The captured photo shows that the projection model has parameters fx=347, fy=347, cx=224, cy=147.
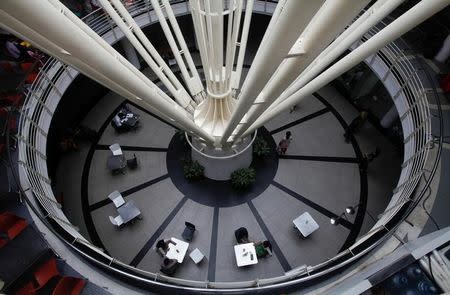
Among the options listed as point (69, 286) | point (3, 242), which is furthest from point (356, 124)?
point (3, 242)

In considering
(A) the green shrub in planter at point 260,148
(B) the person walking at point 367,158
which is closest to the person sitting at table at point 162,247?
(A) the green shrub in planter at point 260,148

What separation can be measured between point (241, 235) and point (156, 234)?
139 inches

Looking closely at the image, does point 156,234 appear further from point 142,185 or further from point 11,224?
point 11,224

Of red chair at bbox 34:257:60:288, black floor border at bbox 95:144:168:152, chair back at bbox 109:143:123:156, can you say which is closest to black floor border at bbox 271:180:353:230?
black floor border at bbox 95:144:168:152

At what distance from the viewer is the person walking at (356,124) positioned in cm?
1634

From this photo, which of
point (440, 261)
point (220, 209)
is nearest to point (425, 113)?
point (440, 261)

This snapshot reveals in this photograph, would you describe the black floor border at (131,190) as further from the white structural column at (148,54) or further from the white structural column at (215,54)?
the white structural column at (215,54)

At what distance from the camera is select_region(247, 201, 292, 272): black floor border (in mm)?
13438

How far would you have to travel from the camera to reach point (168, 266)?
12.8 meters

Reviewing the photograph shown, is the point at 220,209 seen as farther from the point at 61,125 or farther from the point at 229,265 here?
the point at 61,125

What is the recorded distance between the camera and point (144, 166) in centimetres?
1606

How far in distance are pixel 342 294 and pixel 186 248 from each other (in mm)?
6994

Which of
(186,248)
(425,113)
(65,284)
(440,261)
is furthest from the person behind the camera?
(186,248)

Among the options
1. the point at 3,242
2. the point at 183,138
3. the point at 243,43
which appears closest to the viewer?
the point at 3,242
